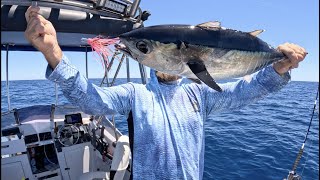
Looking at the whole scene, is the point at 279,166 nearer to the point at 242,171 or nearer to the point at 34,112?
the point at 242,171

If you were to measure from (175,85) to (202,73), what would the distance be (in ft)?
2.75

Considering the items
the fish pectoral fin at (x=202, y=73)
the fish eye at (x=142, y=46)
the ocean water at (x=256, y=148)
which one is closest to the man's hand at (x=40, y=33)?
the fish eye at (x=142, y=46)

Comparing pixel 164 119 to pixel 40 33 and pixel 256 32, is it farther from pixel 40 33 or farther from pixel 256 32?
pixel 40 33

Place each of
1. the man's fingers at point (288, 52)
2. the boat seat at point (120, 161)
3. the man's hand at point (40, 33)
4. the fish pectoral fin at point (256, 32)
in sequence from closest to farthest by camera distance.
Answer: the man's hand at point (40, 33), the fish pectoral fin at point (256, 32), the man's fingers at point (288, 52), the boat seat at point (120, 161)

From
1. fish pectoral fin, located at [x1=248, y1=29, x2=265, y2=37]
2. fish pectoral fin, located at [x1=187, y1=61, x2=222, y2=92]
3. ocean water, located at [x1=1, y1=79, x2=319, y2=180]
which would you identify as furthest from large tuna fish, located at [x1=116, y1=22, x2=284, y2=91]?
ocean water, located at [x1=1, y1=79, x2=319, y2=180]

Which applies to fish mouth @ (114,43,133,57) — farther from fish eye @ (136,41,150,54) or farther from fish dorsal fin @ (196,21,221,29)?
fish dorsal fin @ (196,21,221,29)

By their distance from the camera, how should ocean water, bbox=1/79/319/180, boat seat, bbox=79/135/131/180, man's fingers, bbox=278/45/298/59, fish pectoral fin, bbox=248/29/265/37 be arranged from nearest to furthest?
fish pectoral fin, bbox=248/29/265/37 < man's fingers, bbox=278/45/298/59 < boat seat, bbox=79/135/131/180 < ocean water, bbox=1/79/319/180

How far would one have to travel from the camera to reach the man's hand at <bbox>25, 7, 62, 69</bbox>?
5.11 feet

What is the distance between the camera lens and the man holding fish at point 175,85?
170cm

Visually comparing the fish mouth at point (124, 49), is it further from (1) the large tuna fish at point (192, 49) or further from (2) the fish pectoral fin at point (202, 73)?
(2) the fish pectoral fin at point (202, 73)

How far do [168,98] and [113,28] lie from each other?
192 centimetres

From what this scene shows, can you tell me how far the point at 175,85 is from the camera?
2490 millimetres

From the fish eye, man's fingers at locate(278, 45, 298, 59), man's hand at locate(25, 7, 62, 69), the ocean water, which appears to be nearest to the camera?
man's hand at locate(25, 7, 62, 69)

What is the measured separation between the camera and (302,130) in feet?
41.8
